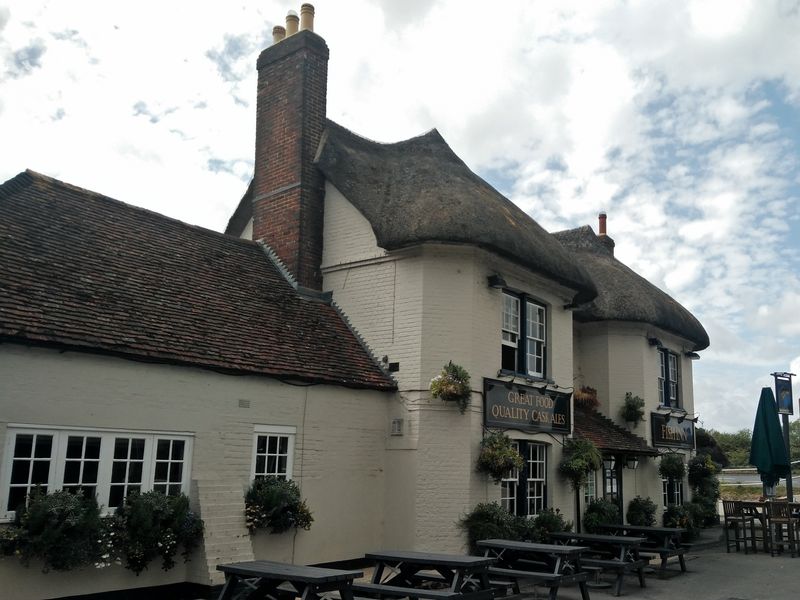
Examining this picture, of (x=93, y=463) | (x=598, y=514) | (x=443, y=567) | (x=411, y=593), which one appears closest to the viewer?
(x=411, y=593)

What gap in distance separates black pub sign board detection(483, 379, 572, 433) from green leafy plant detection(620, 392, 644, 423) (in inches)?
142

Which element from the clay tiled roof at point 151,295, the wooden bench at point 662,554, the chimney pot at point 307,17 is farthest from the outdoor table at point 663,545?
the chimney pot at point 307,17

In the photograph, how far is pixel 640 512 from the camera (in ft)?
57.4

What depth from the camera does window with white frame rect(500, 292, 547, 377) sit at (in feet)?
46.4

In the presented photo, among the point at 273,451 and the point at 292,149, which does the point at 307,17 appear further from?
the point at 273,451

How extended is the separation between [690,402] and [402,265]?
39.0ft

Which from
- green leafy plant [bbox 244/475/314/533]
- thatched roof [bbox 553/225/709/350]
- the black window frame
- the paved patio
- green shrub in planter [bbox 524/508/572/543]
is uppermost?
thatched roof [bbox 553/225/709/350]

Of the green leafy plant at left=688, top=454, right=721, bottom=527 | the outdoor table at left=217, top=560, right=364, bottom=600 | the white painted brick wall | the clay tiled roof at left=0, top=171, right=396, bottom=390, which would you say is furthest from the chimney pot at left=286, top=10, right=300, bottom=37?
the green leafy plant at left=688, top=454, right=721, bottom=527

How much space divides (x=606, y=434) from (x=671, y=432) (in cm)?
328

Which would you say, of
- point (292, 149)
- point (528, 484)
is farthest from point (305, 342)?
point (528, 484)

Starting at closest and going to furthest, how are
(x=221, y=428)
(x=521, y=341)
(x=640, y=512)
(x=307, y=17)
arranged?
(x=221, y=428) < (x=521, y=341) < (x=307, y=17) < (x=640, y=512)

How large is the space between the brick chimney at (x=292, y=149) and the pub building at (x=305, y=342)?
42mm

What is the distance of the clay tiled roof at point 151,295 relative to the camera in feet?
30.3

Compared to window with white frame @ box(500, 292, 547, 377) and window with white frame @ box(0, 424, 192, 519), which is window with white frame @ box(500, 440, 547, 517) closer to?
window with white frame @ box(500, 292, 547, 377)
